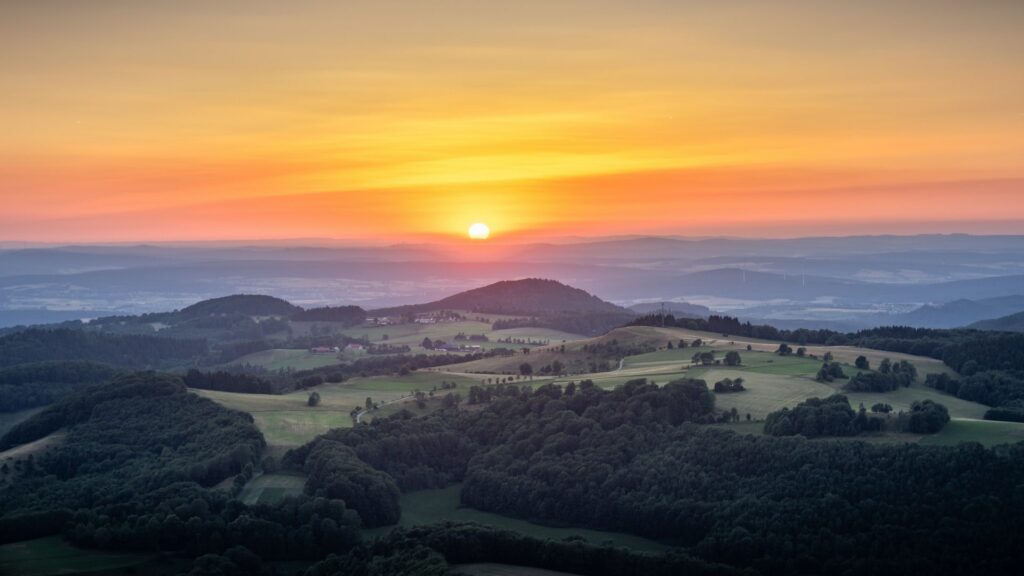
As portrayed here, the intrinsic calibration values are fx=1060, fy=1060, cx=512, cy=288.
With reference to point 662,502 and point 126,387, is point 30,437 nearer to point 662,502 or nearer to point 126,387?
point 126,387

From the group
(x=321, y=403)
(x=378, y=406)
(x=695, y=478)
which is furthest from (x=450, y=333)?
(x=695, y=478)

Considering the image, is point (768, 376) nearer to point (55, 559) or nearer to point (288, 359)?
point (55, 559)

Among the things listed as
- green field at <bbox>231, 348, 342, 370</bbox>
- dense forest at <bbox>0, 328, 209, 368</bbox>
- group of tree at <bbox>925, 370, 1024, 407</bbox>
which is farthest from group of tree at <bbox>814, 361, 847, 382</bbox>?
dense forest at <bbox>0, 328, 209, 368</bbox>

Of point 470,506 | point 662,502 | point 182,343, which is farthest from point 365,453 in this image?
point 182,343

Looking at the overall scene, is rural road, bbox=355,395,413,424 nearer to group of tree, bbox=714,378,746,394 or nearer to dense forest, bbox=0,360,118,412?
group of tree, bbox=714,378,746,394

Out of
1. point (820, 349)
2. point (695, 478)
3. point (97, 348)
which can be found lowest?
point (695, 478)

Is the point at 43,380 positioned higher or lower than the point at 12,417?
higher

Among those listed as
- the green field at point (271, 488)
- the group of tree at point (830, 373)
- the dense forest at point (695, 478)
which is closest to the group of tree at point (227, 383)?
the dense forest at point (695, 478)
